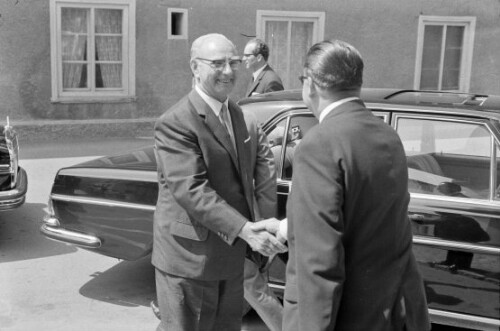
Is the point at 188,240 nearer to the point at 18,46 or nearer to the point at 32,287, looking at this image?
the point at 32,287

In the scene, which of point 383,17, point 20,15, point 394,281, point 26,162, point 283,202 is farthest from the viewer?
point 383,17

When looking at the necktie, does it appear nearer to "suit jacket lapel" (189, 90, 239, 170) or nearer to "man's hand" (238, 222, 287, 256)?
"suit jacket lapel" (189, 90, 239, 170)

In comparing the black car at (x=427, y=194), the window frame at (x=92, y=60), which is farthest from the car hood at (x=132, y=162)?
the window frame at (x=92, y=60)

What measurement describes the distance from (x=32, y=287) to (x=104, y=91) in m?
7.11

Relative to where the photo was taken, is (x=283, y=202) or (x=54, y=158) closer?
(x=283, y=202)

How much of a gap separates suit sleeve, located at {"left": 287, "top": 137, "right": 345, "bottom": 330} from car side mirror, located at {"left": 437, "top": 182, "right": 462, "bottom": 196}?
209 cm

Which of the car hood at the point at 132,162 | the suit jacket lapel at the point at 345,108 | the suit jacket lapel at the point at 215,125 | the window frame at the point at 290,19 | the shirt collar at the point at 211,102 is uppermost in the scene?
the window frame at the point at 290,19

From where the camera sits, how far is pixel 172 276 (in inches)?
126

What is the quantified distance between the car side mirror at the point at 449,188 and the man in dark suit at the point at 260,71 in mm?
2966

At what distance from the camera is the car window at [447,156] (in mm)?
4047

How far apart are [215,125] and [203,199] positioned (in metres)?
0.39

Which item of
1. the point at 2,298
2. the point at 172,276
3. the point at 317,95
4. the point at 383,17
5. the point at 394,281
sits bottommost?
the point at 2,298

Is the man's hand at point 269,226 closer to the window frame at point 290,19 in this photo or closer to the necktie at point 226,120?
the necktie at point 226,120

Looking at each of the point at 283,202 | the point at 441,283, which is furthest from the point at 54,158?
the point at 441,283
